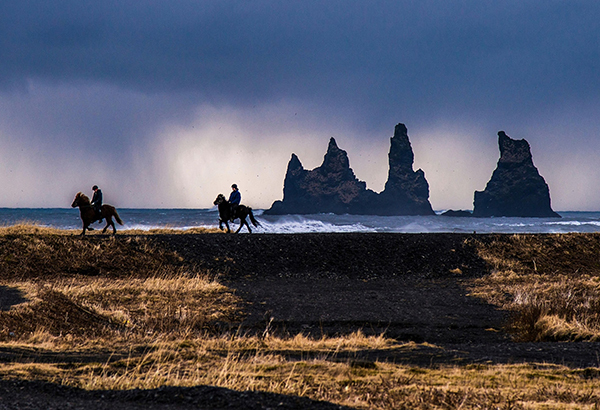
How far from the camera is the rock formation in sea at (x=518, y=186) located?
12325 cm

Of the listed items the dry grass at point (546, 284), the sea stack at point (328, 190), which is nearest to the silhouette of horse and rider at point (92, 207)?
the dry grass at point (546, 284)

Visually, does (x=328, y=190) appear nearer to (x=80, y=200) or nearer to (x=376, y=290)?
(x=80, y=200)

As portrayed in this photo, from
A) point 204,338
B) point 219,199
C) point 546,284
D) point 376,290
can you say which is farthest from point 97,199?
point 546,284

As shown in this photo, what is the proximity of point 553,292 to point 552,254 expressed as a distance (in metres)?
9.34

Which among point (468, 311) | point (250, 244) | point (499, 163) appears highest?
point (499, 163)

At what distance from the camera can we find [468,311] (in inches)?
528

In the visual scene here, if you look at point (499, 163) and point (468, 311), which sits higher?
point (499, 163)

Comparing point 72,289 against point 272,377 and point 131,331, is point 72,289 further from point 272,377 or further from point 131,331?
point 272,377

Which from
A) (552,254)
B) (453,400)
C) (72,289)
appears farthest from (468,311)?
(552,254)

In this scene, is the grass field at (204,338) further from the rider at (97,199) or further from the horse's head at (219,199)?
the horse's head at (219,199)

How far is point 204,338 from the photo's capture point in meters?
9.90

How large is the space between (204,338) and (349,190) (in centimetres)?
12713

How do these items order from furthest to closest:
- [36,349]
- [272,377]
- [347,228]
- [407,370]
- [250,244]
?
[347,228]
[250,244]
[36,349]
[407,370]
[272,377]

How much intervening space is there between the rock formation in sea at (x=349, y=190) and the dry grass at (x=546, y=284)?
107381 millimetres
